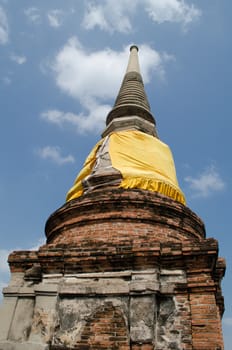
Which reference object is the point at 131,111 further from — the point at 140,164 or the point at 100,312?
the point at 100,312

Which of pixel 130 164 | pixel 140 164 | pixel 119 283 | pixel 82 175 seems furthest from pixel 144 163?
pixel 119 283

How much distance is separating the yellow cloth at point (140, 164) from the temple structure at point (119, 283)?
29cm

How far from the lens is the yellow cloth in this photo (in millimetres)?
7312

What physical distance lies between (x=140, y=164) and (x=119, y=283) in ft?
10.3

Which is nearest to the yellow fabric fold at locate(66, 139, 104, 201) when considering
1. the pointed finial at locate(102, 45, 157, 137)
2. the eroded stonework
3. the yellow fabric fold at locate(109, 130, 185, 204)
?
the yellow fabric fold at locate(109, 130, 185, 204)

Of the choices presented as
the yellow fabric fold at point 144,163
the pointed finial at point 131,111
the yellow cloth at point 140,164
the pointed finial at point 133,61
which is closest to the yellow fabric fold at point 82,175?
the yellow cloth at point 140,164

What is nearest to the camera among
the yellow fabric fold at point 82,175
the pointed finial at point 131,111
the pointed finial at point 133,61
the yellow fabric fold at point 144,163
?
the yellow fabric fold at point 144,163

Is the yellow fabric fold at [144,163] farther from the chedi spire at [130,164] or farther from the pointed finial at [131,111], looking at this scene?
the pointed finial at [131,111]

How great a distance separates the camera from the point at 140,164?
7.83 meters

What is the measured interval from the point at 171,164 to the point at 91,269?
13.0 ft

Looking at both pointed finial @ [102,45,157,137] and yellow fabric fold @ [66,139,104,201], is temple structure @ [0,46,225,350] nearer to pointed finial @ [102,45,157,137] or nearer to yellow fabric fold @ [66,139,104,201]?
yellow fabric fold @ [66,139,104,201]

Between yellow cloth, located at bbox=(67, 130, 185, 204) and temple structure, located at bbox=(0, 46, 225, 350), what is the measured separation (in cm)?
29

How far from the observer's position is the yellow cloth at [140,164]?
24.0 feet

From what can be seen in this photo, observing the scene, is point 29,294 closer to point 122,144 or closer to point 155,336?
point 155,336
